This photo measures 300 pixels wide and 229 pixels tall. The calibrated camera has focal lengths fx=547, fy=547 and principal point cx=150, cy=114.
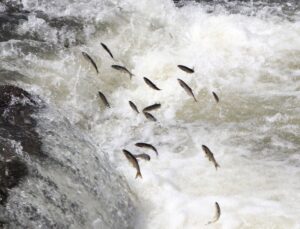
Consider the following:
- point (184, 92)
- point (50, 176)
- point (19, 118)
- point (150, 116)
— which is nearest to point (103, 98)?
point (150, 116)

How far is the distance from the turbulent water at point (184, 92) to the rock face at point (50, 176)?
0.30 feet

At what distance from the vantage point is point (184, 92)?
6270mm

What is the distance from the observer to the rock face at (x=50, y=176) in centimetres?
303

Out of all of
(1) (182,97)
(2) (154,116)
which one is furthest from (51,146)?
(1) (182,97)

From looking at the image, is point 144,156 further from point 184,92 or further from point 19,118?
point 184,92

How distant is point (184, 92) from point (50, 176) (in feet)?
10.4

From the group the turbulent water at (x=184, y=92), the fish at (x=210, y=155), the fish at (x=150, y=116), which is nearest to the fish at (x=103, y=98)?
the turbulent water at (x=184, y=92)

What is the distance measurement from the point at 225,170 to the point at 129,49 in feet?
9.91

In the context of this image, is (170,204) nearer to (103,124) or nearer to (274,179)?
(274,179)

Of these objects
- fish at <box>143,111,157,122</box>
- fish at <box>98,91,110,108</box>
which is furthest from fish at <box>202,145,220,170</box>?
fish at <box>98,91,110,108</box>

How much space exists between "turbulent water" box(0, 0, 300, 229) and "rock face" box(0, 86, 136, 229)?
9 centimetres

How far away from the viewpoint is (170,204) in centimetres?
428

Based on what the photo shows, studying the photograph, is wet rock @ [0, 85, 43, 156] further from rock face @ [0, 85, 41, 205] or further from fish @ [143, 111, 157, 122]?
fish @ [143, 111, 157, 122]

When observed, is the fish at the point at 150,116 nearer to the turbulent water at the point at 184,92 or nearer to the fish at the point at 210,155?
the turbulent water at the point at 184,92
